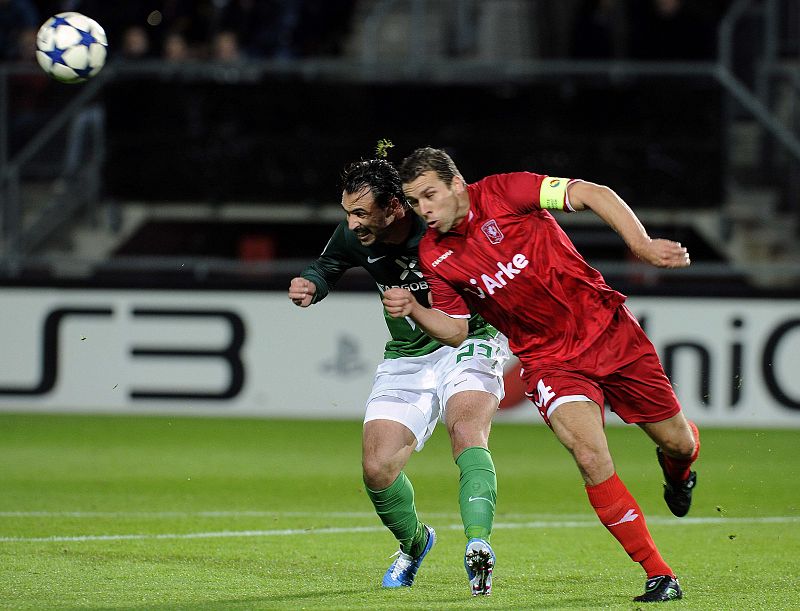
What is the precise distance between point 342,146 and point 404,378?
8478 mm

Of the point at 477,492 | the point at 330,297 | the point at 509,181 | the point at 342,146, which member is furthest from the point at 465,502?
the point at 342,146

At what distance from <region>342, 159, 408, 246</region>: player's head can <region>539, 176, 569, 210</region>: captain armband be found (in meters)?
0.74

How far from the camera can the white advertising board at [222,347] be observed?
1238 centimetres

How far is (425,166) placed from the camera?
5.87m

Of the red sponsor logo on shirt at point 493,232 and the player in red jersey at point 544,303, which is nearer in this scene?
the player in red jersey at point 544,303

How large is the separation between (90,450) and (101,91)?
4651mm

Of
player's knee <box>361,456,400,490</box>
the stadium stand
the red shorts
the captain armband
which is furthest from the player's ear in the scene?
the stadium stand

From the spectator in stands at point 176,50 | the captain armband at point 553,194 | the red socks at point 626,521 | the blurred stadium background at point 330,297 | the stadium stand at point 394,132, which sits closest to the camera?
the red socks at point 626,521

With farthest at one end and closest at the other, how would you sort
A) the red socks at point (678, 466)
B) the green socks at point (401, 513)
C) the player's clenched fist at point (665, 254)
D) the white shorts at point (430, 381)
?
the red socks at point (678, 466) → the white shorts at point (430, 381) → the green socks at point (401, 513) → the player's clenched fist at point (665, 254)

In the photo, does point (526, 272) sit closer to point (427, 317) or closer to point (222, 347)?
point (427, 317)

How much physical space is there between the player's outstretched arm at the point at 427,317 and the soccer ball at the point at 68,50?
410cm

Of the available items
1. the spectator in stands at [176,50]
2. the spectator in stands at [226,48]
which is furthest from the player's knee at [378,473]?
the spectator in stands at [226,48]

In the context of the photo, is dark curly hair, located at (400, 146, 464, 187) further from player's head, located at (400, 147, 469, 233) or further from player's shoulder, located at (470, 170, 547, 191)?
player's shoulder, located at (470, 170, 547, 191)

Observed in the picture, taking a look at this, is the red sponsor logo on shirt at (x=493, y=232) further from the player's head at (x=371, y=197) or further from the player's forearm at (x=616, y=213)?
the player's head at (x=371, y=197)
